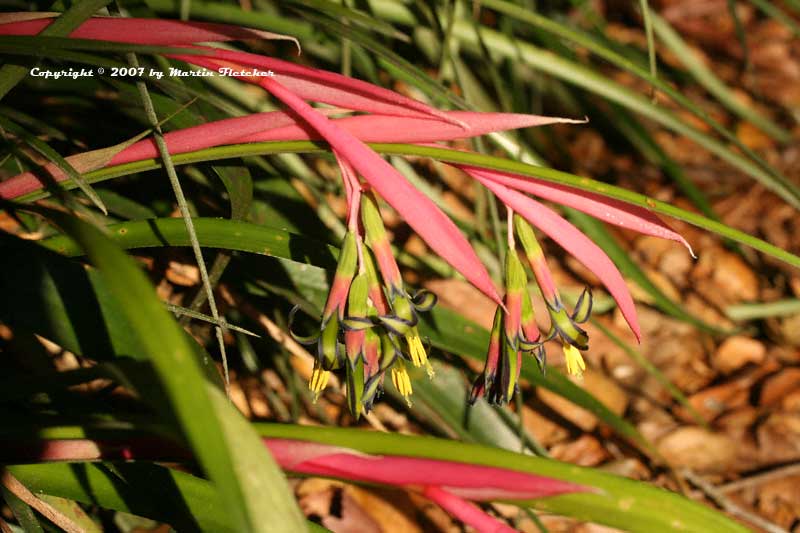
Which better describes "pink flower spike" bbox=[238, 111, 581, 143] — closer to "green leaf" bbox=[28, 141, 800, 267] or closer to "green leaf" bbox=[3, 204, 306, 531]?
"green leaf" bbox=[28, 141, 800, 267]

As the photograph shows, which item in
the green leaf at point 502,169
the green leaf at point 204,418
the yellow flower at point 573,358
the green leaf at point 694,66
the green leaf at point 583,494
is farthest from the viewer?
the green leaf at point 694,66

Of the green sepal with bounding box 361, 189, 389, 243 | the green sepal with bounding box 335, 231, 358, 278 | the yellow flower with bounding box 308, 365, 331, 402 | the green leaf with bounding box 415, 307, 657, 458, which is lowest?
the green leaf with bounding box 415, 307, 657, 458

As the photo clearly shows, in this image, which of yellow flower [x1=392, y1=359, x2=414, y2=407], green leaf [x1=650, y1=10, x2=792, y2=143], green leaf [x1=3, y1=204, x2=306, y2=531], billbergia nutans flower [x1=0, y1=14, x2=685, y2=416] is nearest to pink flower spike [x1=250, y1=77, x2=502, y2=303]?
billbergia nutans flower [x1=0, y1=14, x2=685, y2=416]

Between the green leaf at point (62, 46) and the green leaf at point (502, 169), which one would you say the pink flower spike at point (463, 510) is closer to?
the green leaf at point (502, 169)

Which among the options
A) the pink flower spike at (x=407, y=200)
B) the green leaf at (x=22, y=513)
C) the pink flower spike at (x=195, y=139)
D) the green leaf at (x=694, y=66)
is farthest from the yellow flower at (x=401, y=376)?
the green leaf at (x=694, y=66)

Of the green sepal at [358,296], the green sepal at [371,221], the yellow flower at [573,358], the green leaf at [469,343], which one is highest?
the green sepal at [371,221]

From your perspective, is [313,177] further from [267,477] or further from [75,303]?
[267,477]

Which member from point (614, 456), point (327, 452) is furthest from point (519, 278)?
point (614, 456)
